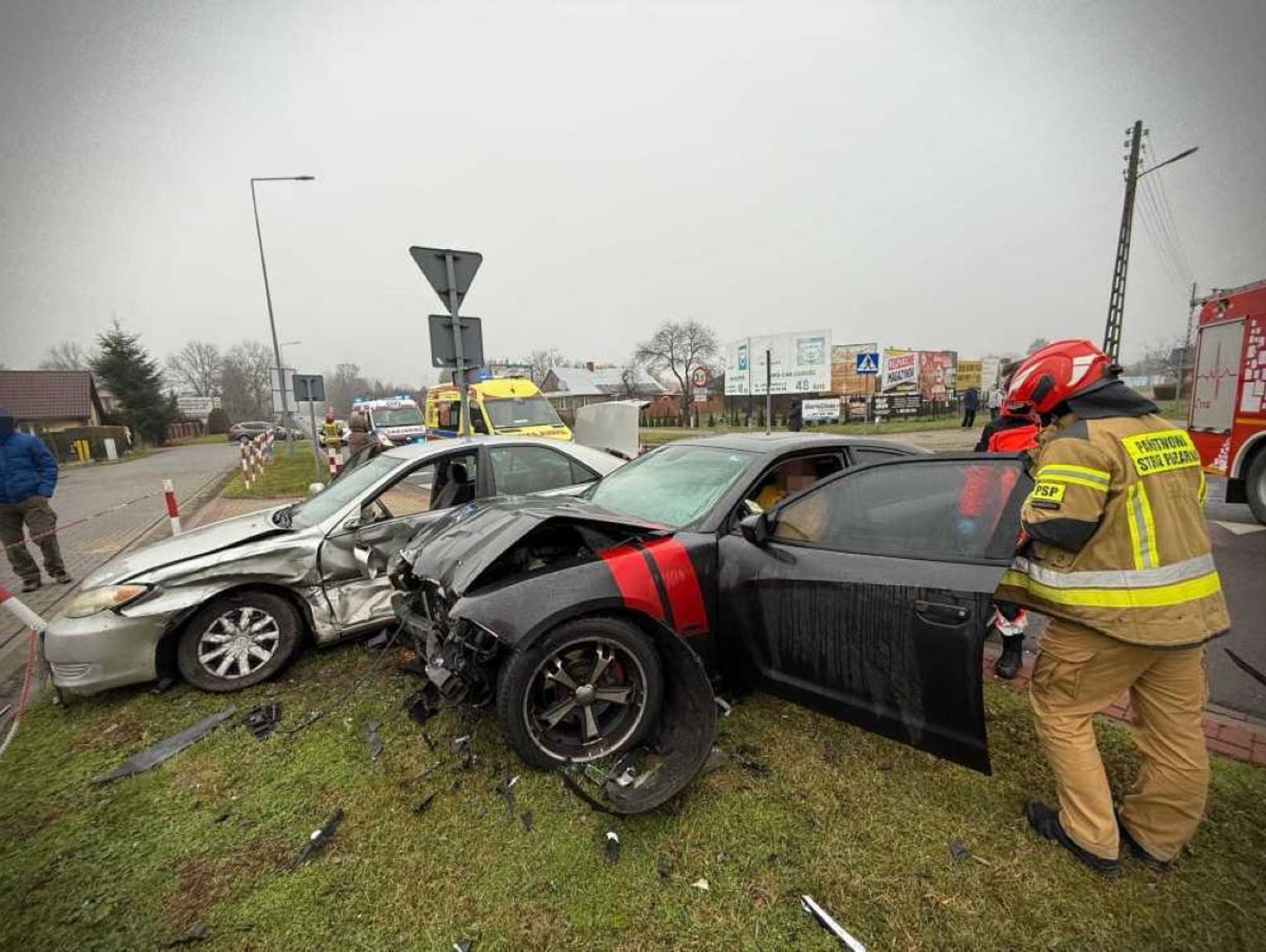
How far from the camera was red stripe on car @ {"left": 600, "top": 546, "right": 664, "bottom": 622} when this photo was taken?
245cm

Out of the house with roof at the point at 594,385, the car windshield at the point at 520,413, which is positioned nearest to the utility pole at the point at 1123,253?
the car windshield at the point at 520,413

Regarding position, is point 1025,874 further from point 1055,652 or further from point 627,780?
point 627,780

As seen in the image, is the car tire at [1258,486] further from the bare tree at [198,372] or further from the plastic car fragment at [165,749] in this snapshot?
the bare tree at [198,372]

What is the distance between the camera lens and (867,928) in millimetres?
1786

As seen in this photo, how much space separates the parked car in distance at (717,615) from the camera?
7.00 feet

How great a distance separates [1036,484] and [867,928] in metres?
1.59

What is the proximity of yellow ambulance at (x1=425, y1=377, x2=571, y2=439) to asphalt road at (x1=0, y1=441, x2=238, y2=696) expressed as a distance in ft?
17.7

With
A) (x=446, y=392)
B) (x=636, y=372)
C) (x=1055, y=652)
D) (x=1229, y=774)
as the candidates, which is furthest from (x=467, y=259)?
(x=636, y=372)

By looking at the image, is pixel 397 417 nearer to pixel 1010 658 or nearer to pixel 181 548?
pixel 181 548

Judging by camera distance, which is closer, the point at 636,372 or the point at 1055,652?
the point at 1055,652

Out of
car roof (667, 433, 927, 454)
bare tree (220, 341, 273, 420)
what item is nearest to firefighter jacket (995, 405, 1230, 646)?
car roof (667, 433, 927, 454)

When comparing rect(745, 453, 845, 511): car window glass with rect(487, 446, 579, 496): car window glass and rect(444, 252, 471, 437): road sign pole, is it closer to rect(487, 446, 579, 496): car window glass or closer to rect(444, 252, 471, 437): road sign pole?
rect(487, 446, 579, 496): car window glass

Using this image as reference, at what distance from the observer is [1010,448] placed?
391cm

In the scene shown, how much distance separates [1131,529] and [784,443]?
5.59ft
